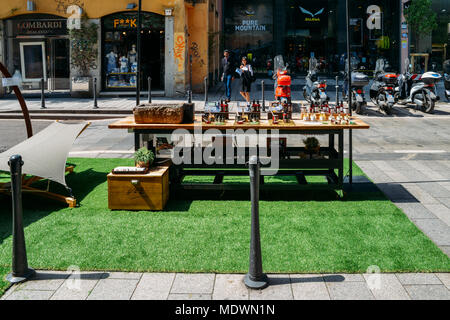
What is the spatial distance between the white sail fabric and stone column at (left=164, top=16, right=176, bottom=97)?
13.7 meters

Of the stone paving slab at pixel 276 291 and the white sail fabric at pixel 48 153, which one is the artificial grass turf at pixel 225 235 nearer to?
the stone paving slab at pixel 276 291

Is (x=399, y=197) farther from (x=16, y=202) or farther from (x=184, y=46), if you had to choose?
(x=184, y=46)

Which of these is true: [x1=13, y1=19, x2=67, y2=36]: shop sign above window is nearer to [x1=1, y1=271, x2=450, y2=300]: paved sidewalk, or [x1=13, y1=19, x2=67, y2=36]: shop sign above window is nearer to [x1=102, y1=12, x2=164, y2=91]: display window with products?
[x1=102, y1=12, x2=164, y2=91]: display window with products

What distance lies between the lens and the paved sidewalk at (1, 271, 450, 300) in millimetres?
4258

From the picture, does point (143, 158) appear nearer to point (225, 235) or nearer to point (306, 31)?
point (225, 235)

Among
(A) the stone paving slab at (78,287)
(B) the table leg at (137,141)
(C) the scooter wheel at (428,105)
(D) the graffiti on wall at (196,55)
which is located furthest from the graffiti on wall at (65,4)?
(A) the stone paving slab at (78,287)

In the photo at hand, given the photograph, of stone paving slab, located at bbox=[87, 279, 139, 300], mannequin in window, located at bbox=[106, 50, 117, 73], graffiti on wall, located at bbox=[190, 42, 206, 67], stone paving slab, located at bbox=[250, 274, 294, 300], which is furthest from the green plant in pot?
mannequin in window, located at bbox=[106, 50, 117, 73]

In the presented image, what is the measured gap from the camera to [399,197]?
724 centimetres

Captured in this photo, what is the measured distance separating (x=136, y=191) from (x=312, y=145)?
264 centimetres

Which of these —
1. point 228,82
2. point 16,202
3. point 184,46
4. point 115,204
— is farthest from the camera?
point 184,46

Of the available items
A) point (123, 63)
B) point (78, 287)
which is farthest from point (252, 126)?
point (123, 63)

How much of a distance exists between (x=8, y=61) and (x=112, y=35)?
16.0 feet
